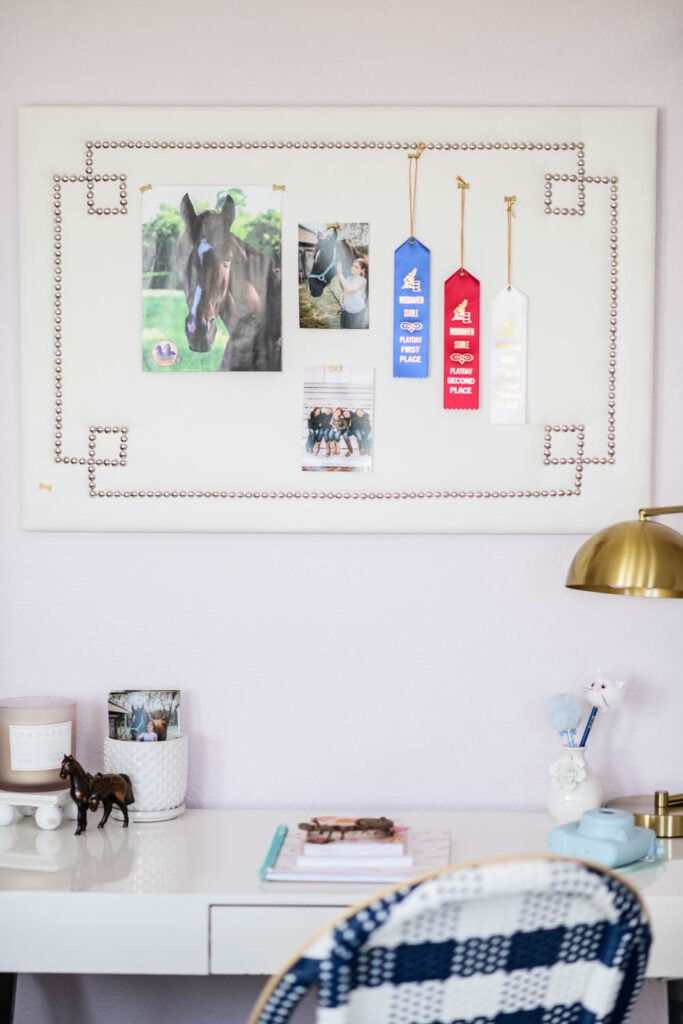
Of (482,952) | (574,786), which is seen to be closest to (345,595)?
(574,786)

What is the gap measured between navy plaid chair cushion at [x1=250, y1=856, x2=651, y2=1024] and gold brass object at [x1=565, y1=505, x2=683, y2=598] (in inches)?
28.6

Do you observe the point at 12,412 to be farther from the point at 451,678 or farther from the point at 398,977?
the point at 398,977

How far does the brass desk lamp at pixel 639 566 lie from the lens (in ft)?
5.57

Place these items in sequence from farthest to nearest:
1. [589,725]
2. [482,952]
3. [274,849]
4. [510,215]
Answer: [510,215]
[589,725]
[274,849]
[482,952]

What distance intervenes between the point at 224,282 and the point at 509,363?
0.55m

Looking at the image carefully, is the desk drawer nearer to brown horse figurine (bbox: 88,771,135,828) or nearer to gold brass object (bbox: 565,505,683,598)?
brown horse figurine (bbox: 88,771,135,828)

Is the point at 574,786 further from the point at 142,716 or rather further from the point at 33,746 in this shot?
the point at 33,746

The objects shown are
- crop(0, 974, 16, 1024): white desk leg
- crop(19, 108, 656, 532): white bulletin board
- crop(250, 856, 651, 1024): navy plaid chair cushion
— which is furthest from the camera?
crop(19, 108, 656, 532): white bulletin board

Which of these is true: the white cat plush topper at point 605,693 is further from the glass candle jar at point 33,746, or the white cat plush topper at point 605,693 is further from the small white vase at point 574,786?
the glass candle jar at point 33,746

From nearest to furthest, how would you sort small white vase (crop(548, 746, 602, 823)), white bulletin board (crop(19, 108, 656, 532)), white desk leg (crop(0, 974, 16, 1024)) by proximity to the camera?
white desk leg (crop(0, 974, 16, 1024)) → small white vase (crop(548, 746, 602, 823)) → white bulletin board (crop(19, 108, 656, 532))

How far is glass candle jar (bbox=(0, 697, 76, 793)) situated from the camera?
1847mm

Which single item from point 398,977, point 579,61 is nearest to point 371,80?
Result: point 579,61

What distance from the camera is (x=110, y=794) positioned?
1778mm

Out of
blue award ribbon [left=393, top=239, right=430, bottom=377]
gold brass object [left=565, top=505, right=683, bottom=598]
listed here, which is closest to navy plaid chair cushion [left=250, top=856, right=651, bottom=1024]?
gold brass object [left=565, top=505, right=683, bottom=598]
